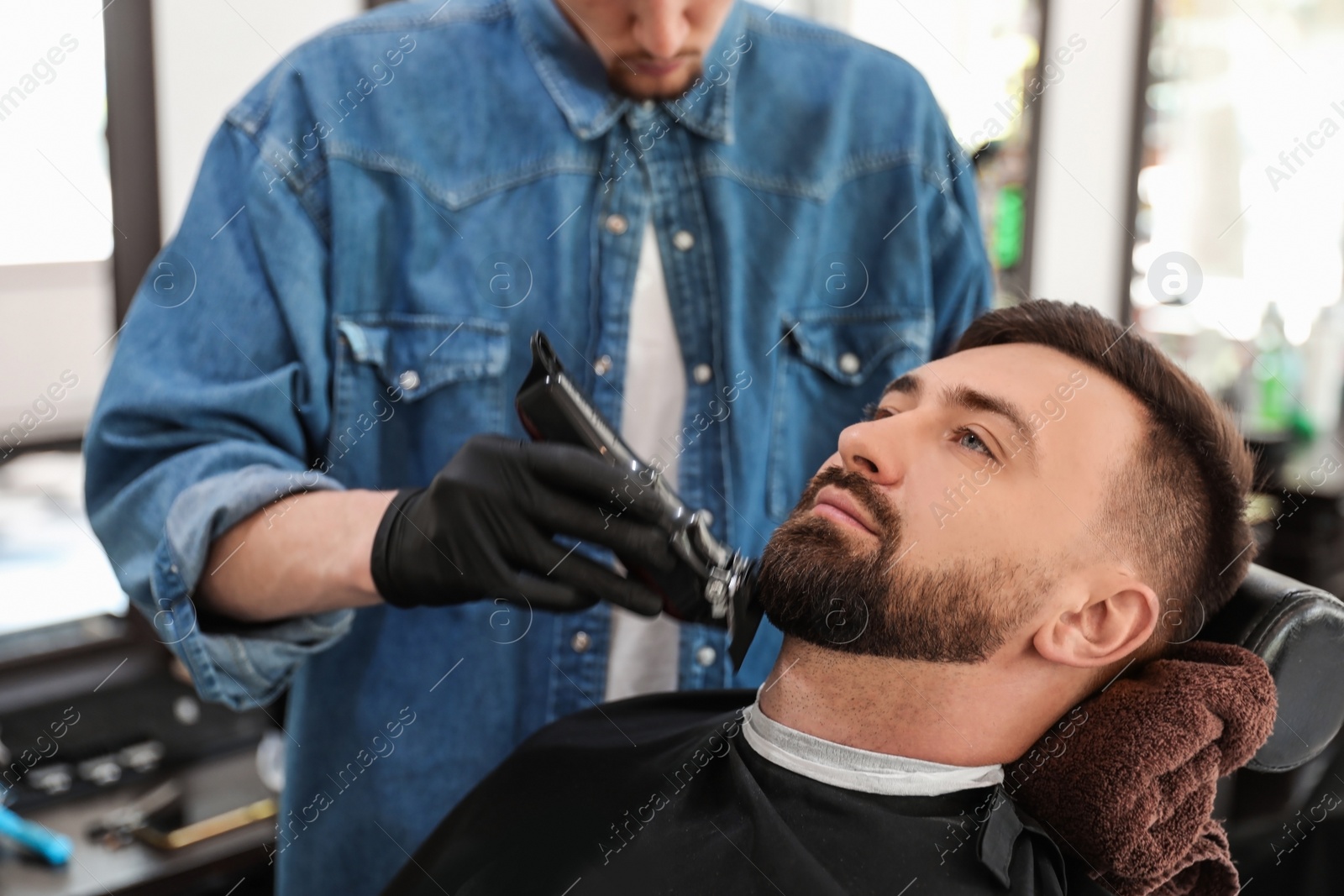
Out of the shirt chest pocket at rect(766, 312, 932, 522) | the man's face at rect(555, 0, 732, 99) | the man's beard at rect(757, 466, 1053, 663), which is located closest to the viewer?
the man's beard at rect(757, 466, 1053, 663)

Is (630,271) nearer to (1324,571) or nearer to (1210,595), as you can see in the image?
(1210,595)

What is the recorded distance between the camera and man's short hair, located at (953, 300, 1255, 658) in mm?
1209

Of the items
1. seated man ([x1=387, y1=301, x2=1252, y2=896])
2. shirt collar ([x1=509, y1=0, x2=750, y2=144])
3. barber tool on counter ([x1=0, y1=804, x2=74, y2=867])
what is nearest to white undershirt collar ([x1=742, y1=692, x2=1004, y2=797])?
seated man ([x1=387, y1=301, x2=1252, y2=896])

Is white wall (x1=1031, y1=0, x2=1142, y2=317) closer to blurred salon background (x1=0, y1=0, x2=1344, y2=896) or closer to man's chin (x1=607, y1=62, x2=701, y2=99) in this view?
blurred salon background (x1=0, y1=0, x2=1344, y2=896)

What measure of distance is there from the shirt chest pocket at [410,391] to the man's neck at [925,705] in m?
0.50

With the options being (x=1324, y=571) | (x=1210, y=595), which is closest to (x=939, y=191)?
(x=1210, y=595)

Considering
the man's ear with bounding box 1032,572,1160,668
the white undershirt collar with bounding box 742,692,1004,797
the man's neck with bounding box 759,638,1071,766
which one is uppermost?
the man's ear with bounding box 1032,572,1160,668

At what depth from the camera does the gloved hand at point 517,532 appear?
106 centimetres

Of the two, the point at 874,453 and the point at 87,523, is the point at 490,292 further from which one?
the point at 87,523

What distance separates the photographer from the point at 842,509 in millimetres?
1208

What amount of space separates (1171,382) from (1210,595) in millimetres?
241

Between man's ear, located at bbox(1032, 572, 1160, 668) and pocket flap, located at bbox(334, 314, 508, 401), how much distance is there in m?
0.72

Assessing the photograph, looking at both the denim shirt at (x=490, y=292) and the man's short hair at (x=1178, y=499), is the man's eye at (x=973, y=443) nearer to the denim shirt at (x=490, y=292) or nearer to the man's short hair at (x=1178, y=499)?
the man's short hair at (x=1178, y=499)

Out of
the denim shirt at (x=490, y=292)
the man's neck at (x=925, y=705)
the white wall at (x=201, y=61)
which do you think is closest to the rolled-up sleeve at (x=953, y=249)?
the denim shirt at (x=490, y=292)
